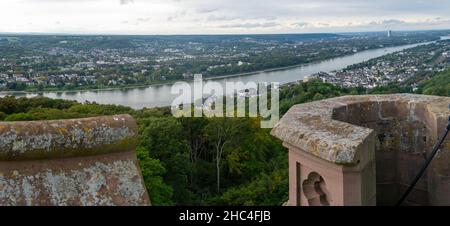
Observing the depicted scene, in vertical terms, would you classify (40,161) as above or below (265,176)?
above

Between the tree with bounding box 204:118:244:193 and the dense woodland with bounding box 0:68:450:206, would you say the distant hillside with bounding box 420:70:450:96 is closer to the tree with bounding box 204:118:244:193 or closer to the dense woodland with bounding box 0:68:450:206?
the dense woodland with bounding box 0:68:450:206

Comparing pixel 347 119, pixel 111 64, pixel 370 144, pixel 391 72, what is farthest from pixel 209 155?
pixel 111 64

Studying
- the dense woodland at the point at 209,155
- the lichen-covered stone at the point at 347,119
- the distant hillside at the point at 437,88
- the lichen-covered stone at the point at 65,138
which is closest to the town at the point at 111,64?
the distant hillside at the point at 437,88

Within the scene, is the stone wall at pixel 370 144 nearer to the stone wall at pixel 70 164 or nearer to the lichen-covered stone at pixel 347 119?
the lichen-covered stone at pixel 347 119

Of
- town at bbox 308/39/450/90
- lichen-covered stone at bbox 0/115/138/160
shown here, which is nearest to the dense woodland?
lichen-covered stone at bbox 0/115/138/160

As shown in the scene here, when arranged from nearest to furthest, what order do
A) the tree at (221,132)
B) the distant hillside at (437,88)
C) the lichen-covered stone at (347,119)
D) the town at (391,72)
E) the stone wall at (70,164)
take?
the stone wall at (70,164) < the lichen-covered stone at (347,119) < the distant hillside at (437,88) < the tree at (221,132) < the town at (391,72)

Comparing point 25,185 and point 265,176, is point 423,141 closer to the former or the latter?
point 25,185
